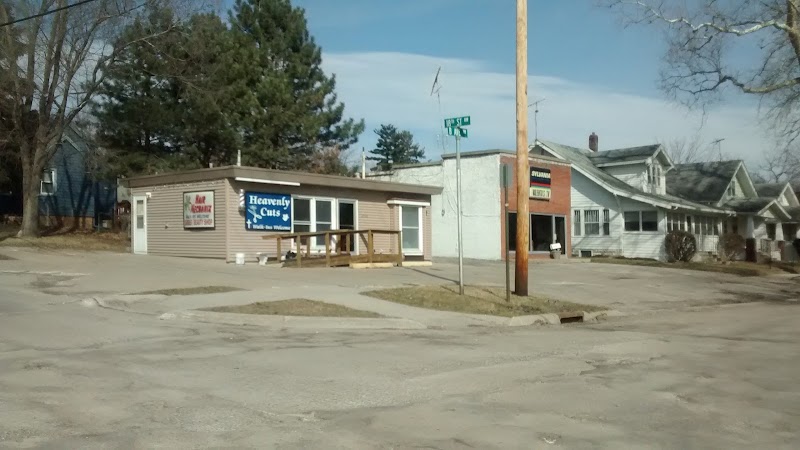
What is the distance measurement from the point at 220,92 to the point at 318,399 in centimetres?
2891

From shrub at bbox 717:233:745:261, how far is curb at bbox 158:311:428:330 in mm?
31976

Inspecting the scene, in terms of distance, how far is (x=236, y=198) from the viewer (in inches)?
923

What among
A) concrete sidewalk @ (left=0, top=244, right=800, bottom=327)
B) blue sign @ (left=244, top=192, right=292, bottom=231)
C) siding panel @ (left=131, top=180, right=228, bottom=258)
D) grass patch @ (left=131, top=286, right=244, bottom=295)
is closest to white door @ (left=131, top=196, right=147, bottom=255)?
siding panel @ (left=131, top=180, right=228, bottom=258)

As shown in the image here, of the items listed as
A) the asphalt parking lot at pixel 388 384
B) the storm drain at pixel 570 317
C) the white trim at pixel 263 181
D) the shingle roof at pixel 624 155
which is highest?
the shingle roof at pixel 624 155

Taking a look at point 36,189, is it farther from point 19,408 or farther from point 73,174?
point 19,408

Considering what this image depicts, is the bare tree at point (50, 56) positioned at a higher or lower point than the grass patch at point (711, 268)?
higher

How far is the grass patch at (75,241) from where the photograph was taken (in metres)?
27.4

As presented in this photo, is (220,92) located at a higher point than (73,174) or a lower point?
higher

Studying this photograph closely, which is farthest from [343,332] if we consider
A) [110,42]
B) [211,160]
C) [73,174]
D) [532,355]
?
[73,174]

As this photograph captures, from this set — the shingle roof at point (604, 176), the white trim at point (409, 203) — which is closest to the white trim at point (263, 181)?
the white trim at point (409, 203)

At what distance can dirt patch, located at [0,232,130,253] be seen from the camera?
27297 millimetres

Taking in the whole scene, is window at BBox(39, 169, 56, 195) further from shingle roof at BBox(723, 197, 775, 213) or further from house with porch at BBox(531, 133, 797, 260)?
shingle roof at BBox(723, 197, 775, 213)

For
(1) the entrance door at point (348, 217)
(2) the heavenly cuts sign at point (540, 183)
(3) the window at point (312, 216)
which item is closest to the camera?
(3) the window at point (312, 216)

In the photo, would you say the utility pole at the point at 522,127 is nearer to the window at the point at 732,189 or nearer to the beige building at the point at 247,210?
the beige building at the point at 247,210
